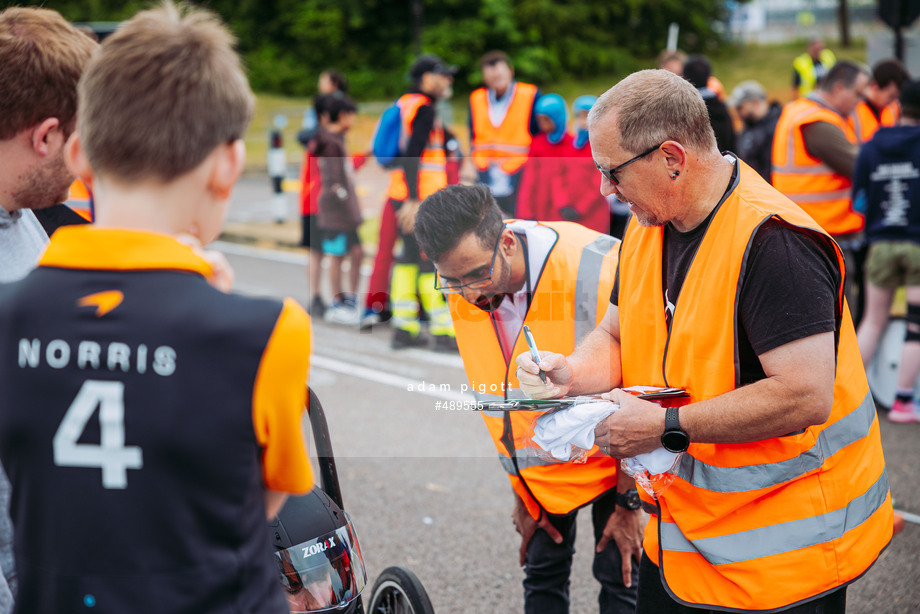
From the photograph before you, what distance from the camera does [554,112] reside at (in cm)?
774

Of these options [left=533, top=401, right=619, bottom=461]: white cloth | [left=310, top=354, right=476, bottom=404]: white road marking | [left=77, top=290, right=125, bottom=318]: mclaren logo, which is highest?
[left=77, top=290, right=125, bottom=318]: mclaren logo

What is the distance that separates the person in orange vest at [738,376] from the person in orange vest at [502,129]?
18.9 feet

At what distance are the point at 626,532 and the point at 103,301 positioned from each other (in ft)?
6.32

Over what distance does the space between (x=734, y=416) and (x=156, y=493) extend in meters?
1.23

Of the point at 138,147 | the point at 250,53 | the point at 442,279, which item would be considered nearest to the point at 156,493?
the point at 138,147

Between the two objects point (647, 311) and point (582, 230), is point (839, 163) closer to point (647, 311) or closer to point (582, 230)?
point (582, 230)

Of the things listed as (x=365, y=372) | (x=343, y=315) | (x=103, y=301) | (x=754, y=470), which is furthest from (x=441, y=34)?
(x=103, y=301)

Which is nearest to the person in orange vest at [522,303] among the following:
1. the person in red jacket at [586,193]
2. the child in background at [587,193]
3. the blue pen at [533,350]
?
the blue pen at [533,350]

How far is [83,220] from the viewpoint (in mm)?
2195

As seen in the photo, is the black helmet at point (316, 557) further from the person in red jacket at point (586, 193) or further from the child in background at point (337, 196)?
the child in background at point (337, 196)

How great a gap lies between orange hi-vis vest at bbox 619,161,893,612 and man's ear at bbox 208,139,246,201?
3.57ft

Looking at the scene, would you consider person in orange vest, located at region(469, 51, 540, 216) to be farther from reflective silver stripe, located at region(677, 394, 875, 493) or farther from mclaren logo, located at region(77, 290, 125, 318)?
mclaren logo, located at region(77, 290, 125, 318)

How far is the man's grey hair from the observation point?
1.95 m

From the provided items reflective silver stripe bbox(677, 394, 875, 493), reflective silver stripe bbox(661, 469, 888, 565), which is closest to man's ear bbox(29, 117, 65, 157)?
reflective silver stripe bbox(677, 394, 875, 493)
